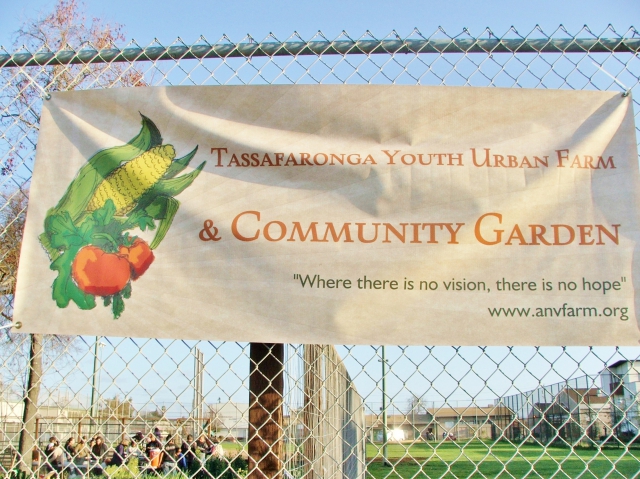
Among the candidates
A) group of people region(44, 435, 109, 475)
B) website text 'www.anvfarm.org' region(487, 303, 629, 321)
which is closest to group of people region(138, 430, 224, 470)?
group of people region(44, 435, 109, 475)

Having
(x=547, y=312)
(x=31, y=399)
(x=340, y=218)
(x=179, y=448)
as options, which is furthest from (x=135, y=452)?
(x=179, y=448)

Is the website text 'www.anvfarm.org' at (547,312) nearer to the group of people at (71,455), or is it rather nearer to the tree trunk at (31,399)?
the group of people at (71,455)

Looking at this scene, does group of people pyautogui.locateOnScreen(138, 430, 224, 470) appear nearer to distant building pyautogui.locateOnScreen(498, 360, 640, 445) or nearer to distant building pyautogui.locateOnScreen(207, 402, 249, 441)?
distant building pyautogui.locateOnScreen(207, 402, 249, 441)

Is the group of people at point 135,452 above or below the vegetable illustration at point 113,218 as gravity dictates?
below

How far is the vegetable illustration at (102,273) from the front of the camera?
2.42m

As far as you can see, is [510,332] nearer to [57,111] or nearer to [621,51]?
[621,51]

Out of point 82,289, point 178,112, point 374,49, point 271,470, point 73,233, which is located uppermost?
point 374,49

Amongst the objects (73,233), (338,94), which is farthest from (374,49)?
(73,233)

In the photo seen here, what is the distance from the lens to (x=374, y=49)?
8.61ft

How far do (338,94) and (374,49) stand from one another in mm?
285

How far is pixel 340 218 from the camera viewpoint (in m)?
2.39

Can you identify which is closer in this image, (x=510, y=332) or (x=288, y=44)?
(x=510, y=332)

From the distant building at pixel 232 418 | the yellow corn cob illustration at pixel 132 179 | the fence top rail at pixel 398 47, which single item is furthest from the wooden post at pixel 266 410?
the fence top rail at pixel 398 47

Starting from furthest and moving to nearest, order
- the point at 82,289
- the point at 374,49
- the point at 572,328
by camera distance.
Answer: the point at 374,49, the point at 82,289, the point at 572,328
